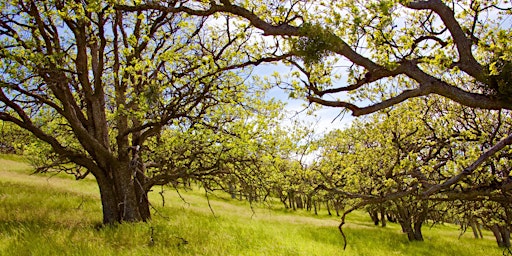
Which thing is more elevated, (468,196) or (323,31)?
(323,31)

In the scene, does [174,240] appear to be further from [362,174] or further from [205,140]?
[362,174]

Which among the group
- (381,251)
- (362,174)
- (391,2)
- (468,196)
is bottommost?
(381,251)

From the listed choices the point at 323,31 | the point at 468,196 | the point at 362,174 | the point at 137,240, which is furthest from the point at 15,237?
the point at 362,174

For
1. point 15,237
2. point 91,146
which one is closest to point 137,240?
point 15,237

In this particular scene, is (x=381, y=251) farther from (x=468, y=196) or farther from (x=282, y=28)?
(x=282, y=28)

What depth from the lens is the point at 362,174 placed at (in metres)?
13.8

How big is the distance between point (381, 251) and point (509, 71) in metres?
17.2

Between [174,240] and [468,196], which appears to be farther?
[174,240]

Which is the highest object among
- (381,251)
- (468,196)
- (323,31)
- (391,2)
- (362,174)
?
(391,2)

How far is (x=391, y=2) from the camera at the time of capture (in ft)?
17.8

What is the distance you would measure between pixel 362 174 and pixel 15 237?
12008 millimetres

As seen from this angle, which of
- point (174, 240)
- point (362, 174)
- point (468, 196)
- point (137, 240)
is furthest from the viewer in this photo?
point (362, 174)

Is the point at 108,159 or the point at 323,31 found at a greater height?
the point at 323,31

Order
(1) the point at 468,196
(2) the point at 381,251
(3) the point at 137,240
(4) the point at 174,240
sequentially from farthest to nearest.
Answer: (2) the point at 381,251
(4) the point at 174,240
(3) the point at 137,240
(1) the point at 468,196
